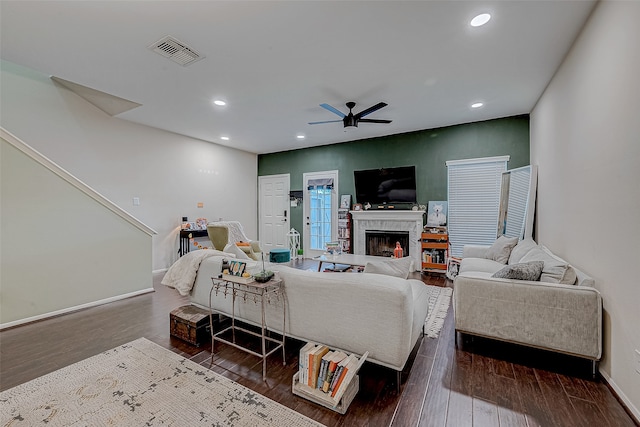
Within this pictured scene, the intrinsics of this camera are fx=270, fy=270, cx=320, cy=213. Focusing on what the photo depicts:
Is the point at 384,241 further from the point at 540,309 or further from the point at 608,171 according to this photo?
the point at 608,171

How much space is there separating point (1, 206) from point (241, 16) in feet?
10.6

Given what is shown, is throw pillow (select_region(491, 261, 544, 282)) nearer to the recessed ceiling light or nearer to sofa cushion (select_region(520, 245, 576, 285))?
sofa cushion (select_region(520, 245, 576, 285))

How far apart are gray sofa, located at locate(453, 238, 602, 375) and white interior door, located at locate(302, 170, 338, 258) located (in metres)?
4.22

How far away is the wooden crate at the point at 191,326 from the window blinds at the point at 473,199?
14.6 feet

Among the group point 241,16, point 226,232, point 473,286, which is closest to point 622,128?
point 473,286

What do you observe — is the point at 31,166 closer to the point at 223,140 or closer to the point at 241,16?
the point at 241,16

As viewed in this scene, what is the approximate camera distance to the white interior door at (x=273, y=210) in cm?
719

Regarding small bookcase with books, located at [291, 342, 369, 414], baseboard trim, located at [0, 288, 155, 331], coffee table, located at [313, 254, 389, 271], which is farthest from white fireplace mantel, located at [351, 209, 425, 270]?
baseboard trim, located at [0, 288, 155, 331]

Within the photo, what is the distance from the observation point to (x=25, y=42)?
254 centimetres

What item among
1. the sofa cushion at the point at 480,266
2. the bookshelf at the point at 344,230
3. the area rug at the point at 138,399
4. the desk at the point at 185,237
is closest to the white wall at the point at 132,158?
the desk at the point at 185,237

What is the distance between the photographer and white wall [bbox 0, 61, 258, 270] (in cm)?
382

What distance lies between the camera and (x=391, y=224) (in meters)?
5.58

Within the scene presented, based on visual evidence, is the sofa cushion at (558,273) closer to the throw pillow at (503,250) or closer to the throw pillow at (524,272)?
the throw pillow at (524,272)

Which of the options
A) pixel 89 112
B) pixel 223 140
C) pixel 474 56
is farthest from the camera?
pixel 223 140
